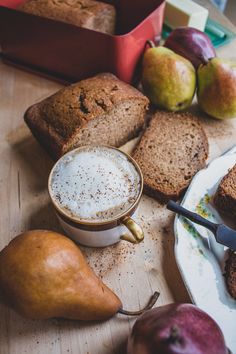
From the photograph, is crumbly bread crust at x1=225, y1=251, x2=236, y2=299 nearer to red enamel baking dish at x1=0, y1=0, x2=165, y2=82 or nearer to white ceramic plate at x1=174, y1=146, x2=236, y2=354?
white ceramic plate at x1=174, y1=146, x2=236, y2=354

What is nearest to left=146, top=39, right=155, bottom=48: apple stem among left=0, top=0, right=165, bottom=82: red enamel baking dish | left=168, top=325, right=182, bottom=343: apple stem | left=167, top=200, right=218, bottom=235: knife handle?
left=0, top=0, right=165, bottom=82: red enamel baking dish

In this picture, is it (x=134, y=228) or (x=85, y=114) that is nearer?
(x=134, y=228)

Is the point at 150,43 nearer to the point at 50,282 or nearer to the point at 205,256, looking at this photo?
the point at 205,256

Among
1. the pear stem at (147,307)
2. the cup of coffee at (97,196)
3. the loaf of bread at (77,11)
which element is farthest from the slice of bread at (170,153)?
the loaf of bread at (77,11)

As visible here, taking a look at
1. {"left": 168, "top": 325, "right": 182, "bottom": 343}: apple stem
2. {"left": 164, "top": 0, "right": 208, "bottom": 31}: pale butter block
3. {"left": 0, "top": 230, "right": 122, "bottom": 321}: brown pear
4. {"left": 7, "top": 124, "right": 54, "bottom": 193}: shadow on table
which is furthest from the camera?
{"left": 164, "top": 0, "right": 208, "bottom": 31}: pale butter block

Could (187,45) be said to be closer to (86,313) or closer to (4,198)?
(4,198)

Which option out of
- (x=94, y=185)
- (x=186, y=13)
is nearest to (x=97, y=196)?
(x=94, y=185)
